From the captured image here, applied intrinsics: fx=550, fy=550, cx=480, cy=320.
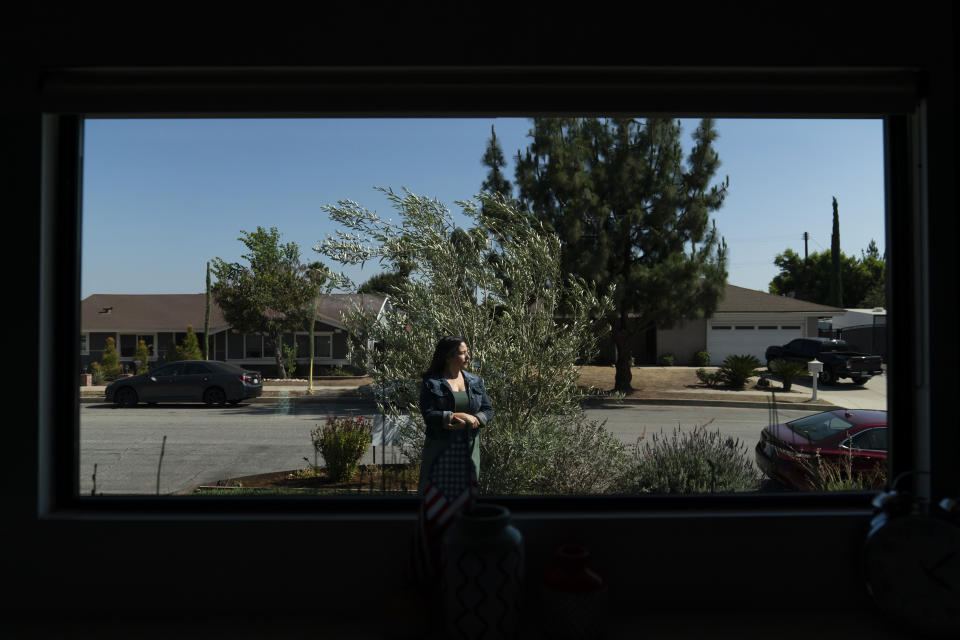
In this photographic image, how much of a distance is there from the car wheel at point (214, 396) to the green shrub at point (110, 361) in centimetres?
99

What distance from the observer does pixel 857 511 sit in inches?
60.7

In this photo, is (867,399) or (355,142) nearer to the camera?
(355,142)

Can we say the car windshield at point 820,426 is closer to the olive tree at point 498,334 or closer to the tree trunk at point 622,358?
the olive tree at point 498,334

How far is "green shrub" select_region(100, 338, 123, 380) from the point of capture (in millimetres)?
6523

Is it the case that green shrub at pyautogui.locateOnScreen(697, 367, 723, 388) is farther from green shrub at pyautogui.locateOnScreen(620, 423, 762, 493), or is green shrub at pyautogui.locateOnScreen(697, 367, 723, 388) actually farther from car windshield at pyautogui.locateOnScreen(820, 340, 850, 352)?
green shrub at pyautogui.locateOnScreen(620, 423, 762, 493)

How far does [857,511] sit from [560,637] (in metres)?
0.94

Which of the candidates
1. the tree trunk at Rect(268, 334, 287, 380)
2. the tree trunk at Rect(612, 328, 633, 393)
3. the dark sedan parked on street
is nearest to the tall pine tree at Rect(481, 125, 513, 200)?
the tree trunk at Rect(612, 328, 633, 393)

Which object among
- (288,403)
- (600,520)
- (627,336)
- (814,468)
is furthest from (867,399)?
(600,520)

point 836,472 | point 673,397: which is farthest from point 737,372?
point 836,472

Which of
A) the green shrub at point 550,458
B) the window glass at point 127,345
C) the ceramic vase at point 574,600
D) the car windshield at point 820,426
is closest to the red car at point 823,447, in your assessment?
the car windshield at point 820,426

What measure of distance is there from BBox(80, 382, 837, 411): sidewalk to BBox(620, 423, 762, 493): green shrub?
5.47m

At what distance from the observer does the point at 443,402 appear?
7.80 feet

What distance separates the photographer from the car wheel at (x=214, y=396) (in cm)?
695
